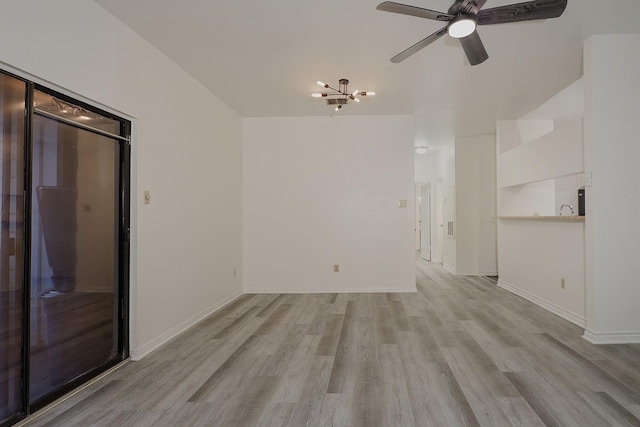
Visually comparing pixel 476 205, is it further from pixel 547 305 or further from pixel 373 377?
pixel 373 377

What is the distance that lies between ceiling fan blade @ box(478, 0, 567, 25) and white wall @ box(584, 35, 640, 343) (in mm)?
1355

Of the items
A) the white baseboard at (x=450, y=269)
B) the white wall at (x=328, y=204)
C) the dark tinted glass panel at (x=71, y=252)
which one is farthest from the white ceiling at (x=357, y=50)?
the white baseboard at (x=450, y=269)

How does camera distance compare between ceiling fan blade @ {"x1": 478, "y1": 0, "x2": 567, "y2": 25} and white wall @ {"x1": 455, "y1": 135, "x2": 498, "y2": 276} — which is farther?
white wall @ {"x1": 455, "y1": 135, "x2": 498, "y2": 276}

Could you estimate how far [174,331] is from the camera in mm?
3408

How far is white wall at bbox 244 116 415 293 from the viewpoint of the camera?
533cm

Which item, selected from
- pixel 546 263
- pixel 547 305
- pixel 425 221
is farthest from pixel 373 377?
pixel 425 221

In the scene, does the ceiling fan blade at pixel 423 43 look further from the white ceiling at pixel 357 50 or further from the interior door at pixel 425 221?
the interior door at pixel 425 221

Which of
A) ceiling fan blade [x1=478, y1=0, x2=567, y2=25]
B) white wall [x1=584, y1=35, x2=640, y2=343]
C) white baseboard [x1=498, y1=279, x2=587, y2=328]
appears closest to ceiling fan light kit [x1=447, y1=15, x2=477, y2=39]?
ceiling fan blade [x1=478, y1=0, x2=567, y2=25]

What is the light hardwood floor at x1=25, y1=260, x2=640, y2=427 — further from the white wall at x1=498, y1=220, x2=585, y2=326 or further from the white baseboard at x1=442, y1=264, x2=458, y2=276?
the white baseboard at x1=442, y1=264, x2=458, y2=276

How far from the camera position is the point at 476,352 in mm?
2902

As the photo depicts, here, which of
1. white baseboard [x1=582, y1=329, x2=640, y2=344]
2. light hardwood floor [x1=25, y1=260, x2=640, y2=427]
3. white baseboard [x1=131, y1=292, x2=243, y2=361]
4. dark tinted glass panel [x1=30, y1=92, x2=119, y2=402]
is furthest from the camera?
white baseboard [x1=582, y1=329, x2=640, y2=344]

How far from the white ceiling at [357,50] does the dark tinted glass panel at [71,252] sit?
110 cm

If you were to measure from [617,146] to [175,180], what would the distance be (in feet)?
13.8

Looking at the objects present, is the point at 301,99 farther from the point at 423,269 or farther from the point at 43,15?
the point at 423,269
